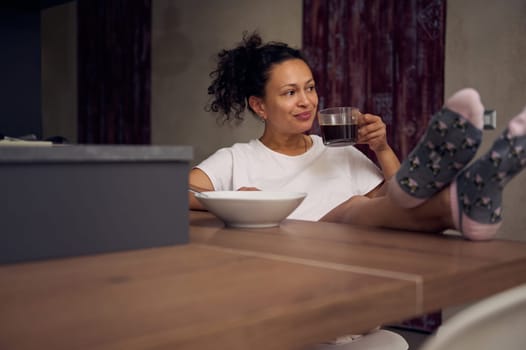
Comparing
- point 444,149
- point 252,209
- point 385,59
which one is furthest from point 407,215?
point 385,59

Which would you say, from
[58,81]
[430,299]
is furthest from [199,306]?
[58,81]

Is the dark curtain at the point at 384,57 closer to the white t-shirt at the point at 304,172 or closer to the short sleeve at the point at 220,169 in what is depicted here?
the white t-shirt at the point at 304,172

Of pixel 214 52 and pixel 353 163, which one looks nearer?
pixel 353 163

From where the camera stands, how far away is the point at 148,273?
656mm

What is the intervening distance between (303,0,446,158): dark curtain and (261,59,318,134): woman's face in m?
0.95

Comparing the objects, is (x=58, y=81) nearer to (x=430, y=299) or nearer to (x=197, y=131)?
(x=197, y=131)

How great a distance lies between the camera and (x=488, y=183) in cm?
88

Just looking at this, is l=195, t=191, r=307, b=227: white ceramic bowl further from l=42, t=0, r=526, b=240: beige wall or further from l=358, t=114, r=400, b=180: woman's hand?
l=42, t=0, r=526, b=240: beige wall

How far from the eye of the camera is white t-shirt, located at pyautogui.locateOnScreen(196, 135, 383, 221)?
207 centimetres

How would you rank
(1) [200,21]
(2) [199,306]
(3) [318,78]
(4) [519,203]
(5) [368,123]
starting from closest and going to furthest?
(2) [199,306]
(5) [368,123]
(4) [519,203]
(3) [318,78]
(1) [200,21]

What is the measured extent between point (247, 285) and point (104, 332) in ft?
0.62

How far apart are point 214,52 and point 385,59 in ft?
4.82

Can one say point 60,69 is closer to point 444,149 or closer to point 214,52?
point 214,52

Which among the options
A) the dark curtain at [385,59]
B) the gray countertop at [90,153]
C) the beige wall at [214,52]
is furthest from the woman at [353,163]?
the beige wall at [214,52]
